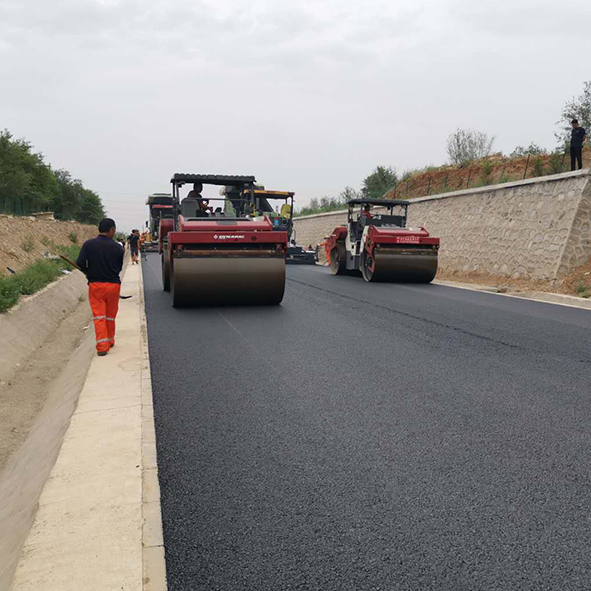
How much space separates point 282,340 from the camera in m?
7.69

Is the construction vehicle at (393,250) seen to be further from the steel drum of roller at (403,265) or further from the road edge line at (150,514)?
the road edge line at (150,514)

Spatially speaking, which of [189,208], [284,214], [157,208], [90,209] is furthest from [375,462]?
[90,209]

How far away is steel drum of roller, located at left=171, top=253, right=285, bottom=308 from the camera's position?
10.3 metres

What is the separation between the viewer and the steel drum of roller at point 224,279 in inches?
407

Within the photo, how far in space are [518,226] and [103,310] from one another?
48.5 feet

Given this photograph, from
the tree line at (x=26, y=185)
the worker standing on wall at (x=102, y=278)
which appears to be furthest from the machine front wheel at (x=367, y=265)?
the tree line at (x=26, y=185)

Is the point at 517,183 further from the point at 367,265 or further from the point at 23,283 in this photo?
the point at 23,283

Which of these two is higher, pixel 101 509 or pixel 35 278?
pixel 35 278

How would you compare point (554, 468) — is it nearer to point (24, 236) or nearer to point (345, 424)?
point (345, 424)

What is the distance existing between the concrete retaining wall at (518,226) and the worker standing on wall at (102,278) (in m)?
12.8

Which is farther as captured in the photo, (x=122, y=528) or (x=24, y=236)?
(x=24, y=236)

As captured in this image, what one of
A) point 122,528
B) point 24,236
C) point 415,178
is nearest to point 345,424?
point 122,528

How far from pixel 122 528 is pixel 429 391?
3.18 metres

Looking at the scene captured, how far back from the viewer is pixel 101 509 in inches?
120
